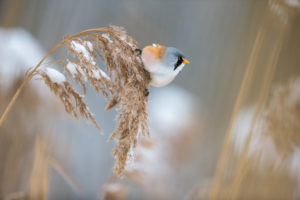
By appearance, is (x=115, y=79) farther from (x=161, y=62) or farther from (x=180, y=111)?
(x=180, y=111)

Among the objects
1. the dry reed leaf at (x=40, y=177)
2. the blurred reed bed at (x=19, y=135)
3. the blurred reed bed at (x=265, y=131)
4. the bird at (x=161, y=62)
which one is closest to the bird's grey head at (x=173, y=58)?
the bird at (x=161, y=62)

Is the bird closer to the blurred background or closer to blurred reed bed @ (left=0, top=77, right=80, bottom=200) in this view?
the blurred background

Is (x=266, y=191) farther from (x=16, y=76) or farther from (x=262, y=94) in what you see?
(x=16, y=76)

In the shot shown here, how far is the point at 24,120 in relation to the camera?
0.84 metres

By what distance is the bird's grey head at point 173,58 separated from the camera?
1.09 ft

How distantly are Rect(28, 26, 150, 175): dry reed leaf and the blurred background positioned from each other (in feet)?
0.22

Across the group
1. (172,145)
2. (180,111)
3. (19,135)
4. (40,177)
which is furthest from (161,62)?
(180,111)

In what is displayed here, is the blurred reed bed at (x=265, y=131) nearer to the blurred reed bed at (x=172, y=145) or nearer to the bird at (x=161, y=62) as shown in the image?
the bird at (x=161, y=62)

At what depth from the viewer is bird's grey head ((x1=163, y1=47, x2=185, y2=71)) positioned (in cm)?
33

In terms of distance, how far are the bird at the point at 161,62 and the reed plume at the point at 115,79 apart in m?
0.01

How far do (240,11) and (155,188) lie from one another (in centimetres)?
96

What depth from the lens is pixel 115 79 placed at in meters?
0.35

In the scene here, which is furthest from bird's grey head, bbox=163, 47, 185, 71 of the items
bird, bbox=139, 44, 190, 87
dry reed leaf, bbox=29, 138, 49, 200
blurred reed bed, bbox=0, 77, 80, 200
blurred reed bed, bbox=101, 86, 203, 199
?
blurred reed bed, bbox=101, 86, 203, 199

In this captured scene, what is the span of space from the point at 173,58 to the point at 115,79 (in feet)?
0.29
